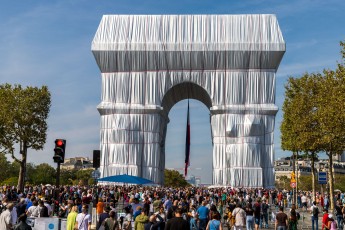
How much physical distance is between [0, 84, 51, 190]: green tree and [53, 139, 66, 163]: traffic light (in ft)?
A: 110

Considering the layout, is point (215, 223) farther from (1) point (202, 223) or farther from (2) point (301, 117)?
(2) point (301, 117)

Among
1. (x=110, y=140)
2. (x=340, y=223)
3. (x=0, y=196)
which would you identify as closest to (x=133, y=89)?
(x=110, y=140)

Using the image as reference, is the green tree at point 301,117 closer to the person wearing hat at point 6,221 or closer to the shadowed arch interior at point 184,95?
the shadowed arch interior at point 184,95

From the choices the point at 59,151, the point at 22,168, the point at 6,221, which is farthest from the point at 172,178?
the point at 6,221

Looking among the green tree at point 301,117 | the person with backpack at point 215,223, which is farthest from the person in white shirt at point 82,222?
the green tree at point 301,117

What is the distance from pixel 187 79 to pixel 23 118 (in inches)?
658

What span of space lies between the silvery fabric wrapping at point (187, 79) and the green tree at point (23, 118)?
6525 mm

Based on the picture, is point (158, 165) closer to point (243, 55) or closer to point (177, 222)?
point (243, 55)

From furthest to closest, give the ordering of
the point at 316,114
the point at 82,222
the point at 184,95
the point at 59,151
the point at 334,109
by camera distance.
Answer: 1. the point at 184,95
2. the point at 316,114
3. the point at 334,109
4. the point at 59,151
5. the point at 82,222

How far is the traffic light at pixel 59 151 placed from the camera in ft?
56.1

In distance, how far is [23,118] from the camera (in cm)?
4997

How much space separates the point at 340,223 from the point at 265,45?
30.0 m

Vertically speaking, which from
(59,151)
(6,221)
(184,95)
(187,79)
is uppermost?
(187,79)

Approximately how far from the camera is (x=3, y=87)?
169ft
